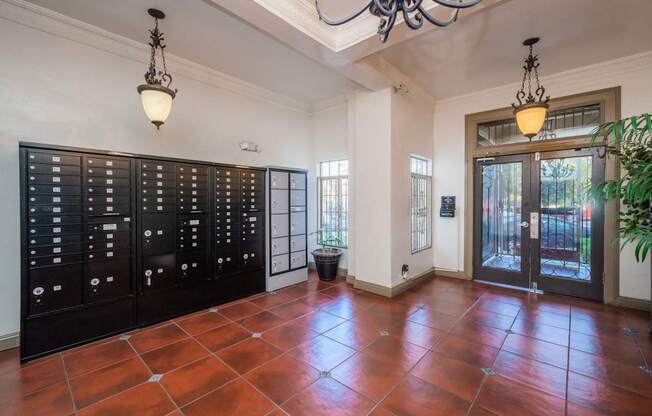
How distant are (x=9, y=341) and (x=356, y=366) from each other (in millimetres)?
3228

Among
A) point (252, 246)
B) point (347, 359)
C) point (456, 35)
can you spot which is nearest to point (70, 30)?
point (252, 246)

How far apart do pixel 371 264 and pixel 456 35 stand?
3.06 meters

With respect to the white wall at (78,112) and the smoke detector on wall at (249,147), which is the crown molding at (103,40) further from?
the smoke detector on wall at (249,147)

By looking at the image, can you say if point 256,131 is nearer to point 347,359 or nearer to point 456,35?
point 456,35

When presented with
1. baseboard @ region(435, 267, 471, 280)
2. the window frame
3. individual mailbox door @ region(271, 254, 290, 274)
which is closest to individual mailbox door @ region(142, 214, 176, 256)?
individual mailbox door @ region(271, 254, 290, 274)

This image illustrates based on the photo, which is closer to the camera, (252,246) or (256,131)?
(252,246)

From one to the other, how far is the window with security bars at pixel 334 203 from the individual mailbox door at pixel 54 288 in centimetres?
361

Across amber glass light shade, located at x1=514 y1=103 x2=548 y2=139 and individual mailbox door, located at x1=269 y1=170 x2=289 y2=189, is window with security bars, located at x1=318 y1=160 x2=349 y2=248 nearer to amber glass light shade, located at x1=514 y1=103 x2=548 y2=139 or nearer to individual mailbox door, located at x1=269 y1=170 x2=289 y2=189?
individual mailbox door, located at x1=269 y1=170 x2=289 y2=189

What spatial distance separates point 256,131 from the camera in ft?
15.2

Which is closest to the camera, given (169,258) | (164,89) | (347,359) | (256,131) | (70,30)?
(347,359)

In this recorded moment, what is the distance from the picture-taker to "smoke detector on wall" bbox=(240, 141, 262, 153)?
14.4 ft

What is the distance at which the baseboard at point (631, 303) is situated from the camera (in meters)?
3.53

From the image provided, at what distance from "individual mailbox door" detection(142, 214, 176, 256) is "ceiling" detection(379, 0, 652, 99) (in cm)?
329

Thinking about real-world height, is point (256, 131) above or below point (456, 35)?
below
